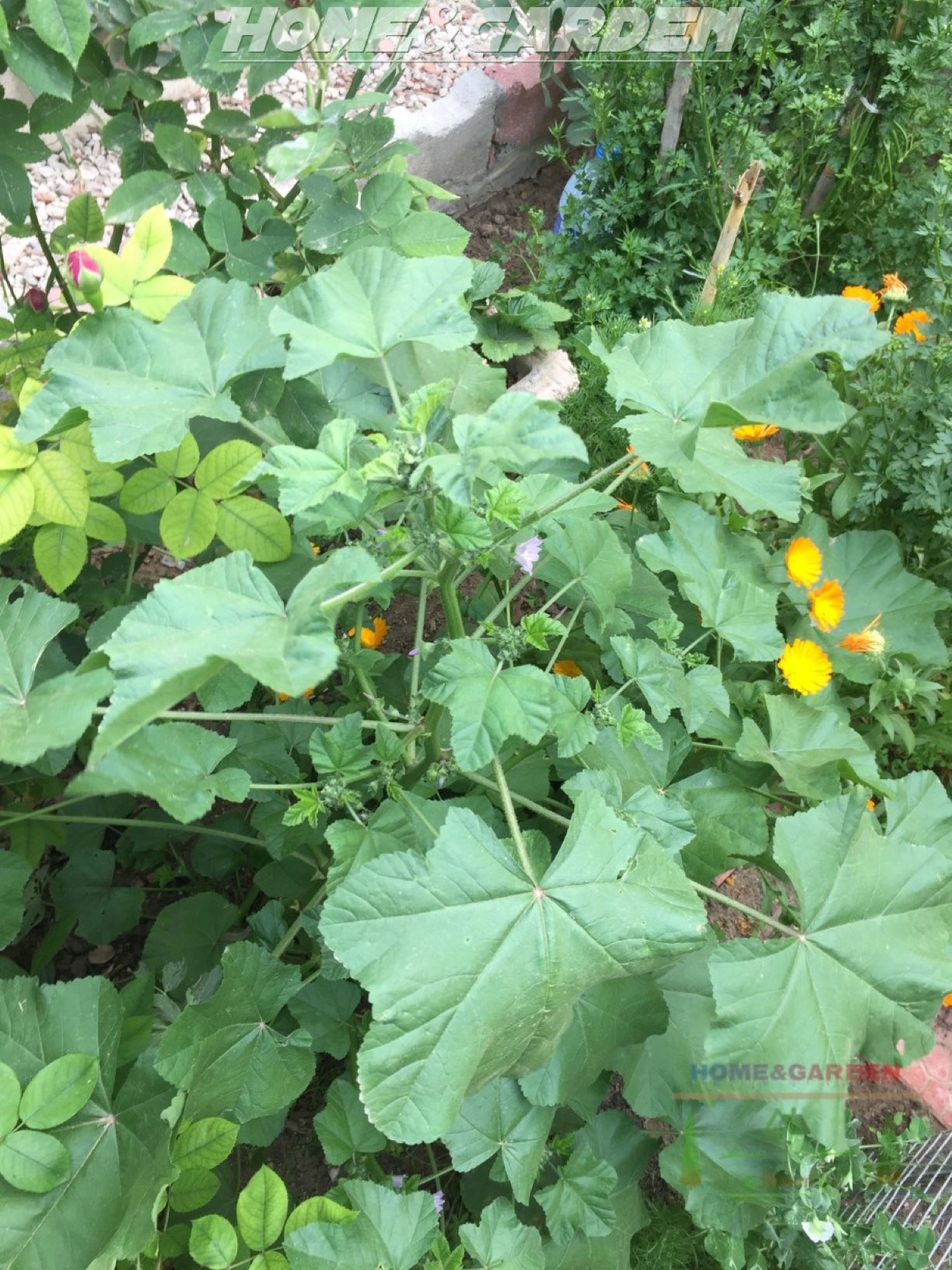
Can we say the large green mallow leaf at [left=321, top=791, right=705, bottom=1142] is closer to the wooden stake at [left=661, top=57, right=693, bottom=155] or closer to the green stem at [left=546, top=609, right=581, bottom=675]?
the green stem at [left=546, top=609, right=581, bottom=675]

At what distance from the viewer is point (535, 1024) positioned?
124 centimetres

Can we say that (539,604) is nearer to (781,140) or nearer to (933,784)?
(933,784)

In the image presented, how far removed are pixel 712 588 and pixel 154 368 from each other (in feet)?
3.35

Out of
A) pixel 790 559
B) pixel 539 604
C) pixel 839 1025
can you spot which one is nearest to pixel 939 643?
pixel 790 559

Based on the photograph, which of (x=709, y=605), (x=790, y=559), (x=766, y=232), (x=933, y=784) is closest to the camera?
(x=933, y=784)

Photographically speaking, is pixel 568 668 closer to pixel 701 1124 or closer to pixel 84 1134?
pixel 701 1124

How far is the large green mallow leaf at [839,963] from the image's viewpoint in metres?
1.29

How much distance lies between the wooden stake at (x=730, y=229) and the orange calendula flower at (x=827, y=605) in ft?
2.85

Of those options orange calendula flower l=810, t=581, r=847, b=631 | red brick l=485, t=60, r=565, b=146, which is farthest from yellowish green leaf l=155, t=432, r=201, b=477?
red brick l=485, t=60, r=565, b=146

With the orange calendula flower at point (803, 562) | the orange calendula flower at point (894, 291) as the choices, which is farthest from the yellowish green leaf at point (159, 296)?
the orange calendula flower at point (894, 291)

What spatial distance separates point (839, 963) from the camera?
1349 mm

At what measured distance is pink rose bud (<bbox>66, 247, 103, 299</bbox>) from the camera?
4.36ft

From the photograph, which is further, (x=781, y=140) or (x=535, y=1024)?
(x=781, y=140)

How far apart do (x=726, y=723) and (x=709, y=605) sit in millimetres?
237
